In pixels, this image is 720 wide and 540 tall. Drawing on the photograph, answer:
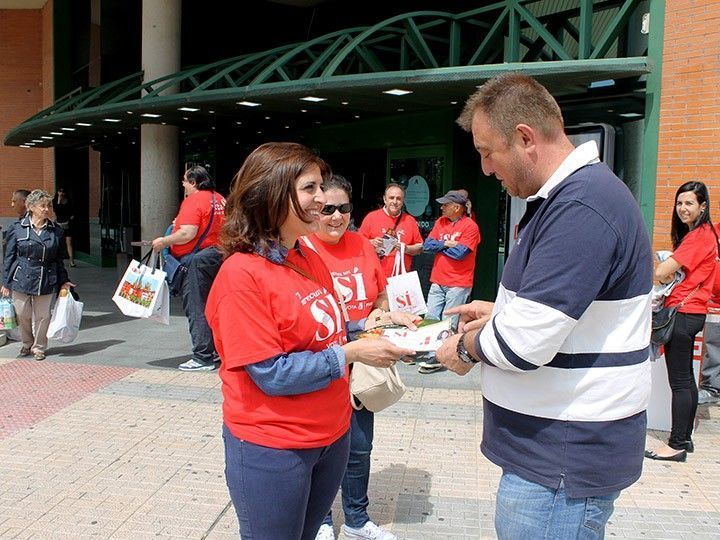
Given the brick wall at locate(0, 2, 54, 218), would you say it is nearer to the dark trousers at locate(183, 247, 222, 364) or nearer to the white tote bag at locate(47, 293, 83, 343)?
the white tote bag at locate(47, 293, 83, 343)

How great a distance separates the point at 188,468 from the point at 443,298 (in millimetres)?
3878

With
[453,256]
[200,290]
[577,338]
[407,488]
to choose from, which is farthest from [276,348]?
[453,256]

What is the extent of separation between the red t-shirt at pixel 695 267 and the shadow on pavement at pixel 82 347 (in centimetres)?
642

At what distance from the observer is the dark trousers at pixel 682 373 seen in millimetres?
4770

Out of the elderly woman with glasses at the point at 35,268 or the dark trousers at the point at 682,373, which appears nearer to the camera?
the dark trousers at the point at 682,373

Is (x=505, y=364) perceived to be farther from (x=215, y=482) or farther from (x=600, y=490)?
(x=215, y=482)

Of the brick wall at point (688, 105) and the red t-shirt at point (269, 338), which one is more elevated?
the brick wall at point (688, 105)

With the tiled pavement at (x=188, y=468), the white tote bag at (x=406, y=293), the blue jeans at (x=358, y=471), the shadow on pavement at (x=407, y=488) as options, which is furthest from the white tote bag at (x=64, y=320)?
the blue jeans at (x=358, y=471)

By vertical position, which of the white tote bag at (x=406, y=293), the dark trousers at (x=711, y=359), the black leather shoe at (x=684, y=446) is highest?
the white tote bag at (x=406, y=293)

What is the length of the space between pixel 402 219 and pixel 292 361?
5.73m

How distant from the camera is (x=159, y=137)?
548 inches

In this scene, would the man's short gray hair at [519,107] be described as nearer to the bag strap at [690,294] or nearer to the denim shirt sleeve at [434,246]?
the bag strap at [690,294]

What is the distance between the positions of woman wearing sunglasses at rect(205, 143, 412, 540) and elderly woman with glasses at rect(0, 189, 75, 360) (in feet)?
19.7

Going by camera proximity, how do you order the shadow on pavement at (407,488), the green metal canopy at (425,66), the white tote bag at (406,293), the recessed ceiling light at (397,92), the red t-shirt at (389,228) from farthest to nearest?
the recessed ceiling light at (397,92) < the green metal canopy at (425,66) < the red t-shirt at (389,228) < the white tote bag at (406,293) < the shadow on pavement at (407,488)
